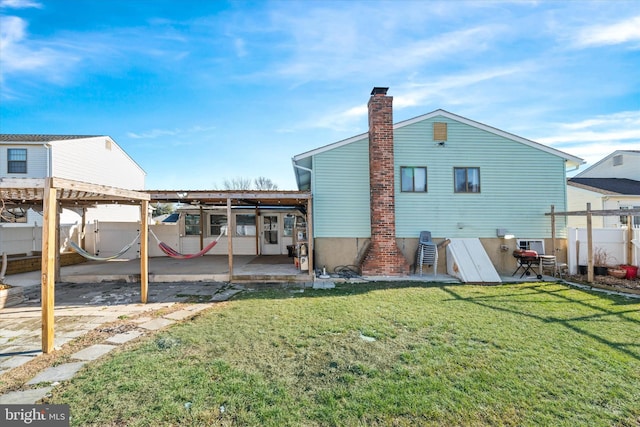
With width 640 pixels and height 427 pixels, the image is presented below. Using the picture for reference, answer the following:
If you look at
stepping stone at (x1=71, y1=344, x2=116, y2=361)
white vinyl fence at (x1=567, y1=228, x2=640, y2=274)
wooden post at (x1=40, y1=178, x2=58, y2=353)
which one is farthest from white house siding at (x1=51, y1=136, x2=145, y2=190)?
white vinyl fence at (x1=567, y1=228, x2=640, y2=274)

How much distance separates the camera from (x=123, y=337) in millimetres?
4047

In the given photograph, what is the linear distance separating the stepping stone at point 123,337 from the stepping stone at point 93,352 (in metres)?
0.14

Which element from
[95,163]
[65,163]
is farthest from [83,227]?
[95,163]

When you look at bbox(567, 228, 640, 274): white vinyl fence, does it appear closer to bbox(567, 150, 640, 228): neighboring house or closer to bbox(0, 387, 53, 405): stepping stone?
bbox(567, 150, 640, 228): neighboring house

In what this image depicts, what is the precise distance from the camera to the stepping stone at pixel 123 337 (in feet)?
12.8

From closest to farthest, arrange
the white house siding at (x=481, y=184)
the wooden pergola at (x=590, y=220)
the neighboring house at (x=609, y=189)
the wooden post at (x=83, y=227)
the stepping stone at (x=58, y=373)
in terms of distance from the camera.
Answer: the stepping stone at (x=58, y=373), the wooden pergola at (x=590, y=220), the white house siding at (x=481, y=184), the wooden post at (x=83, y=227), the neighboring house at (x=609, y=189)

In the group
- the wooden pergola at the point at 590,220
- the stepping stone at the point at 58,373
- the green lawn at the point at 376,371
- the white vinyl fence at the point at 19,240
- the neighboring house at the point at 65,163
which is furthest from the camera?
the neighboring house at the point at 65,163

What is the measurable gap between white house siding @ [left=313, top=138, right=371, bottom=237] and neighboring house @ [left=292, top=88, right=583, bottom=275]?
0.10 ft

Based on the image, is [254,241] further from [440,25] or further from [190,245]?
[440,25]

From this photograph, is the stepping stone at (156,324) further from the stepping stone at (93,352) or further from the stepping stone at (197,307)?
the stepping stone at (93,352)

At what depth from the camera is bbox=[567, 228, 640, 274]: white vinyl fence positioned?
789cm

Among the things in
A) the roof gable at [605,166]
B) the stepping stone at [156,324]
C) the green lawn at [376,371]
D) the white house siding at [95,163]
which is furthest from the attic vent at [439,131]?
the roof gable at [605,166]

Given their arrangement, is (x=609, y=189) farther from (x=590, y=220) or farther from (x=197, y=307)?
(x=197, y=307)

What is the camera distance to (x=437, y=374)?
2904mm
